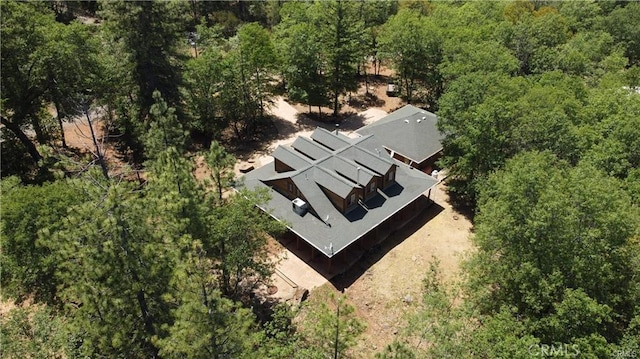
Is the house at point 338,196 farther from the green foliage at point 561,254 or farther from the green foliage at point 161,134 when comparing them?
the green foliage at point 561,254

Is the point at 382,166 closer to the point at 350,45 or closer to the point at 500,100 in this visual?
the point at 500,100

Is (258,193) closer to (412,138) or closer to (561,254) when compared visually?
(561,254)

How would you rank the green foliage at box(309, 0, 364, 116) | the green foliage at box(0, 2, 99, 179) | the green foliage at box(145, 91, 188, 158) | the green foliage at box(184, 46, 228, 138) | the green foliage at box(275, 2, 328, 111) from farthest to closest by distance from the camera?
the green foliage at box(309, 0, 364, 116)
the green foliage at box(275, 2, 328, 111)
the green foliage at box(184, 46, 228, 138)
the green foliage at box(0, 2, 99, 179)
the green foliage at box(145, 91, 188, 158)

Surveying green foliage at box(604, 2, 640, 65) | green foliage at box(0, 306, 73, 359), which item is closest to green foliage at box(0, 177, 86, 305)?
green foliage at box(0, 306, 73, 359)

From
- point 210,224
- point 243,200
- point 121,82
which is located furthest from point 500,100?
point 121,82

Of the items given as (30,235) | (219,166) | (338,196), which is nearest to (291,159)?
(338,196)

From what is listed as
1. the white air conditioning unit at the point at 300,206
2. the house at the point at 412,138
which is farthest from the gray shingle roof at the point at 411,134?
the white air conditioning unit at the point at 300,206

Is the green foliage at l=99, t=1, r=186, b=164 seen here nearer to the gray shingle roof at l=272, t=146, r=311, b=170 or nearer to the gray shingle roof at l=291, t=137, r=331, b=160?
the gray shingle roof at l=272, t=146, r=311, b=170
